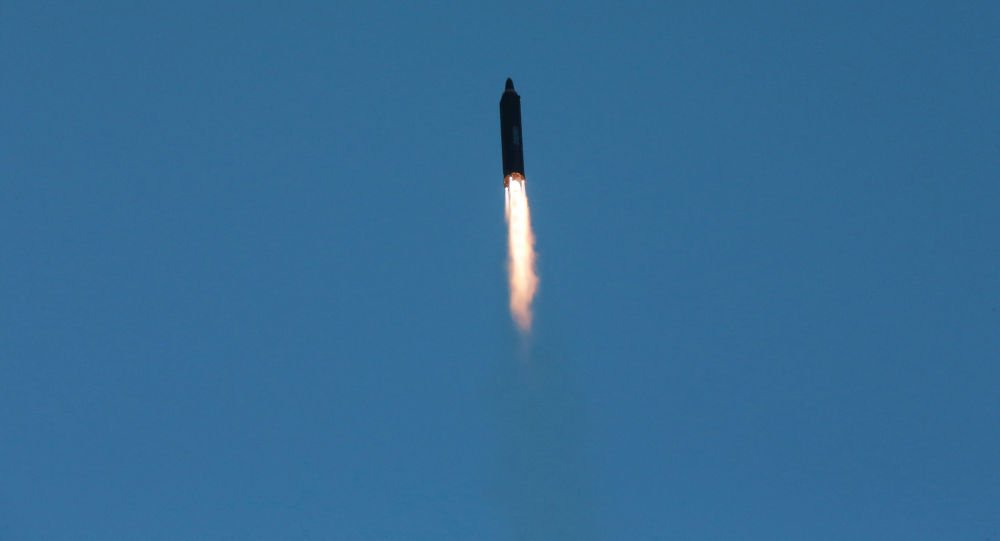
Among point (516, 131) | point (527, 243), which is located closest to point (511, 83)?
point (516, 131)

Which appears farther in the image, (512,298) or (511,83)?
A: (512,298)

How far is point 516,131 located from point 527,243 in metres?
10.4

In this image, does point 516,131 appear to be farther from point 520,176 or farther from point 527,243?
point 527,243

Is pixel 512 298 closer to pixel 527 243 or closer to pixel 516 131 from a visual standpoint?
pixel 527 243

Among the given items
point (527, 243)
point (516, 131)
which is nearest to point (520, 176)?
point (516, 131)

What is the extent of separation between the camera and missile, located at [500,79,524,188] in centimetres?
9225

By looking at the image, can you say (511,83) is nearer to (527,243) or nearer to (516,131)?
(516,131)

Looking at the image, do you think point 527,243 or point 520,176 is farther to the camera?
point 527,243

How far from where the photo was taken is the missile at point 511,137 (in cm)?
9225

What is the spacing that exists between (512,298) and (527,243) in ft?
13.9

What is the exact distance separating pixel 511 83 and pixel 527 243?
1055cm

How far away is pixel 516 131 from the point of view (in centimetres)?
9288

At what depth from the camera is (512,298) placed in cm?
10400

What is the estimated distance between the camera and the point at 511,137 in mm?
92500
